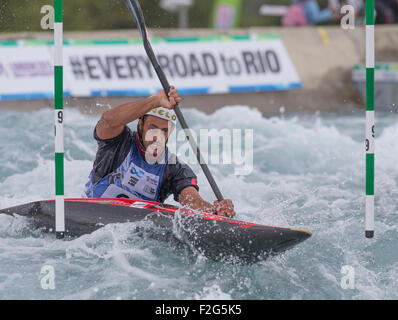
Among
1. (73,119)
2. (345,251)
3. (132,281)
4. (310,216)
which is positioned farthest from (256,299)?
(73,119)

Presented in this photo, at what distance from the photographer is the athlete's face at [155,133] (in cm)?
435

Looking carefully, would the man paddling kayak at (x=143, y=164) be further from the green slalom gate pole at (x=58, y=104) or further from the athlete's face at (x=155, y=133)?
the green slalom gate pole at (x=58, y=104)

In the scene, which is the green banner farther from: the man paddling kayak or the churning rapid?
the man paddling kayak

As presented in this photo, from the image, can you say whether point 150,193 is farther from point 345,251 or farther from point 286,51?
point 286,51

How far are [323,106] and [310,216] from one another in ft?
18.5

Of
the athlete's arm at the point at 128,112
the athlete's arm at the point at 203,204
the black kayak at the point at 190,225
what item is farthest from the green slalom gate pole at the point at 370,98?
the athlete's arm at the point at 128,112

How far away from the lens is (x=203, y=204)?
4.49 metres

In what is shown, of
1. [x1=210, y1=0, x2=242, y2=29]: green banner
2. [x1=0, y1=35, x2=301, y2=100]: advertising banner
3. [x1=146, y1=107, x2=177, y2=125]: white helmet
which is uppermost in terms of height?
[x1=210, y1=0, x2=242, y2=29]: green banner

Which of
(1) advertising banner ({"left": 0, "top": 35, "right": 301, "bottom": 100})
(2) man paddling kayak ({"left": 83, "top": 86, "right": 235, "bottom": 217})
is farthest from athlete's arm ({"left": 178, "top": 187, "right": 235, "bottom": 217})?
(1) advertising banner ({"left": 0, "top": 35, "right": 301, "bottom": 100})

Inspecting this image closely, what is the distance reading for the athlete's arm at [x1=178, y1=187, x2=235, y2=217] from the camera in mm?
4297

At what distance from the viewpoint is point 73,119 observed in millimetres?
8844

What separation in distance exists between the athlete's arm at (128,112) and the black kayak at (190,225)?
0.46 m

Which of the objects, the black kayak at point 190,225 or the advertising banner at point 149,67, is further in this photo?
the advertising banner at point 149,67

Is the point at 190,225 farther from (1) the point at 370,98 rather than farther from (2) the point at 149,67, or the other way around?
(2) the point at 149,67
